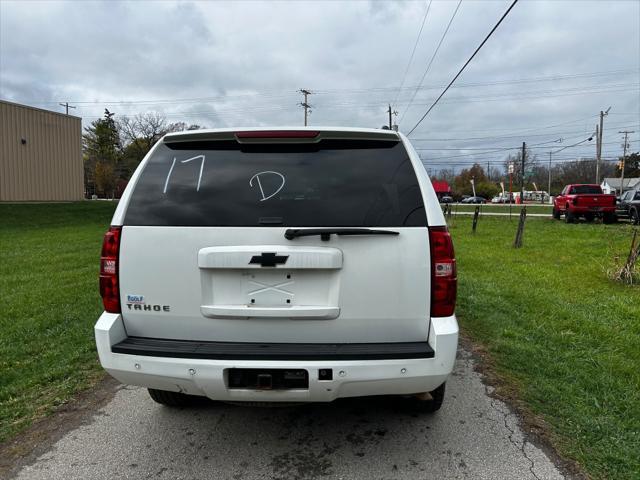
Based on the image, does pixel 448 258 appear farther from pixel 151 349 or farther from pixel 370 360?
pixel 151 349

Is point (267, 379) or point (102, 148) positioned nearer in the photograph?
point (267, 379)

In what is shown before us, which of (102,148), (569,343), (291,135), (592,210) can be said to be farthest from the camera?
(102,148)

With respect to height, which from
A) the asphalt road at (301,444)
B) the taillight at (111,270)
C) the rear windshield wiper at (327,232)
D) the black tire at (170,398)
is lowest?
the asphalt road at (301,444)

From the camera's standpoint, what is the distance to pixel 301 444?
300 cm

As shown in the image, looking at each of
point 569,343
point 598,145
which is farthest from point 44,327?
point 598,145

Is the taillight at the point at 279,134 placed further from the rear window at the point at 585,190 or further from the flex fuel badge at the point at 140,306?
the rear window at the point at 585,190

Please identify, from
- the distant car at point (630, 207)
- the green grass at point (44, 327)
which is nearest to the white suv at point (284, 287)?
the green grass at point (44, 327)

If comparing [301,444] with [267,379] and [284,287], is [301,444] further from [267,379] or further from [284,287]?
[284,287]

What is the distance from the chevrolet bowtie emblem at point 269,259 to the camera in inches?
98.9

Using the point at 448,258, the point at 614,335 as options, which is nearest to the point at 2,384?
the point at 448,258

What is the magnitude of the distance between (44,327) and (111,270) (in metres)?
3.70

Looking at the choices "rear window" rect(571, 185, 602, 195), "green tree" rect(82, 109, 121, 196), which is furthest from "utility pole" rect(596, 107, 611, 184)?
"green tree" rect(82, 109, 121, 196)

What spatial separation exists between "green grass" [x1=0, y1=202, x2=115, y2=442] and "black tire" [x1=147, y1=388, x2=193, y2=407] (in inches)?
34.1

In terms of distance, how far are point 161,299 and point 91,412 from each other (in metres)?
1.54
